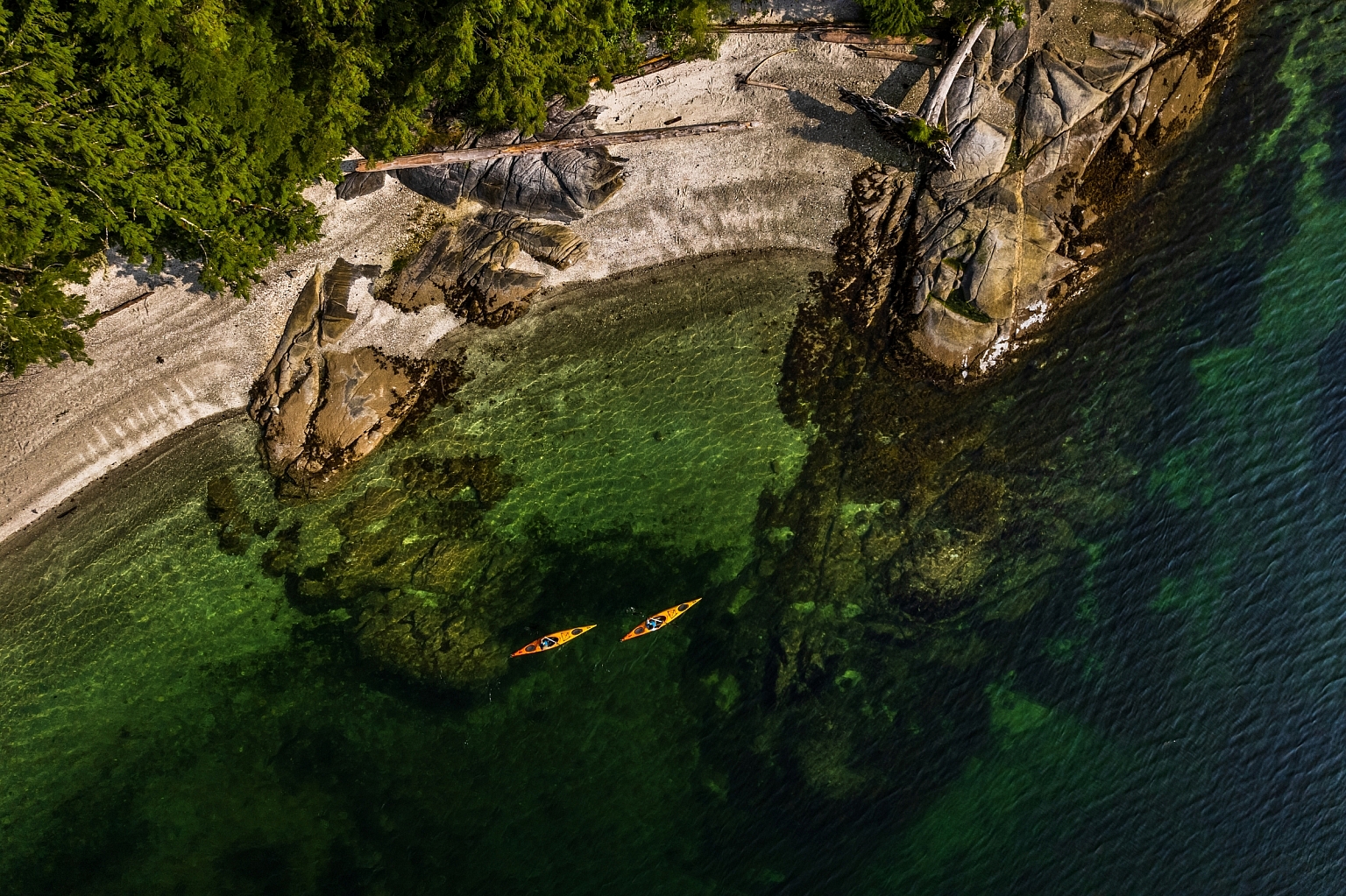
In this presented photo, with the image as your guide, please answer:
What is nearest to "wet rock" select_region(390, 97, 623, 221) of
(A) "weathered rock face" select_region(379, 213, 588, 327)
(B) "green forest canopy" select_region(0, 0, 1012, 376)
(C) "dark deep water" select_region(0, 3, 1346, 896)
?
(A) "weathered rock face" select_region(379, 213, 588, 327)

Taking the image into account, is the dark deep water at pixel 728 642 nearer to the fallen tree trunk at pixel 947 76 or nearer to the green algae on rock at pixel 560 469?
the green algae on rock at pixel 560 469

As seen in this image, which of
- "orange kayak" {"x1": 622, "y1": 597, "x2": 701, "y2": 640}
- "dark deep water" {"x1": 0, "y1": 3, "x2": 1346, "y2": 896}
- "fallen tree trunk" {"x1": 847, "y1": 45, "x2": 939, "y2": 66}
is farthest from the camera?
"orange kayak" {"x1": 622, "y1": 597, "x2": 701, "y2": 640}

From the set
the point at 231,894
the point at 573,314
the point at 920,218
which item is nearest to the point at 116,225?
the point at 573,314

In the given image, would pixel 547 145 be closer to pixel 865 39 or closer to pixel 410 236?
pixel 410 236

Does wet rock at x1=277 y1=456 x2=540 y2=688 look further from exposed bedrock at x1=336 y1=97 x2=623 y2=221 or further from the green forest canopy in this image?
exposed bedrock at x1=336 y1=97 x2=623 y2=221

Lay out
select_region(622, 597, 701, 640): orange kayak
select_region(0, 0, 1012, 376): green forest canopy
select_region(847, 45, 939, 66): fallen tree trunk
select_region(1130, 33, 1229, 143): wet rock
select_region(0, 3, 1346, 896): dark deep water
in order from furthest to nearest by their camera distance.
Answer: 1. select_region(622, 597, 701, 640): orange kayak
2. select_region(0, 3, 1346, 896): dark deep water
3. select_region(1130, 33, 1229, 143): wet rock
4. select_region(847, 45, 939, 66): fallen tree trunk
5. select_region(0, 0, 1012, 376): green forest canopy

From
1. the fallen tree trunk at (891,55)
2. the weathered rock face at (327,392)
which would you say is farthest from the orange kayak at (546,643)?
the fallen tree trunk at (891,55)
